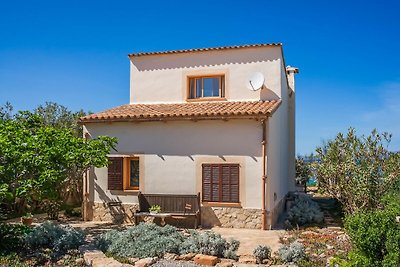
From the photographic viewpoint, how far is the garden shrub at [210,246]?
9148mm

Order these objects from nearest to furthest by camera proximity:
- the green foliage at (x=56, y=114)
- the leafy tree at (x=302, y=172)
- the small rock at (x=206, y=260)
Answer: the small rock at (x=206, y=260), the green foliage at (x=56, y=114), the leafy tree at (x=302, y=172)

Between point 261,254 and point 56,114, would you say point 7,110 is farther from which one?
point 261,254

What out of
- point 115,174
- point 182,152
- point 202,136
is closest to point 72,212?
point 115,174

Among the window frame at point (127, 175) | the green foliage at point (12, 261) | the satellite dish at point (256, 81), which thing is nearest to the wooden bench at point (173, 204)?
the window frame at point (127, 175)

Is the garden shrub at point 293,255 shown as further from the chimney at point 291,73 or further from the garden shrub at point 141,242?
the chimney at point 291,73

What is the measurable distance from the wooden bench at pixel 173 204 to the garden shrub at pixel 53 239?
11.7 feet

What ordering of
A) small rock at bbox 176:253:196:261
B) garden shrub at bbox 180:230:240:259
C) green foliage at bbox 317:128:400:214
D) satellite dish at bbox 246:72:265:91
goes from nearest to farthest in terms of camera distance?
small rock at bbox 176:253:196:261, garden shrub at bbox 180:230:240:259, green foliage at bbox 317:128:400:214, satellite dish at bbox 246:72:265:91

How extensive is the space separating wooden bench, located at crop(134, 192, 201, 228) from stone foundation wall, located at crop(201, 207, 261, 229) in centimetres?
37

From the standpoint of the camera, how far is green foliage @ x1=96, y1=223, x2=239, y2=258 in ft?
30.2

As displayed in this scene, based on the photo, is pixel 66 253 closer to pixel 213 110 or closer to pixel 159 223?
pixel 159 223

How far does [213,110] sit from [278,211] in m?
5.33

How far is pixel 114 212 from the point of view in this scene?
14.4m

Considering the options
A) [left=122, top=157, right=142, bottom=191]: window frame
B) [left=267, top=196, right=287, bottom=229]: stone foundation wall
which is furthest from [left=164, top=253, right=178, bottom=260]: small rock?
[left=122, top=157, right=142, bottom=191]: window frame

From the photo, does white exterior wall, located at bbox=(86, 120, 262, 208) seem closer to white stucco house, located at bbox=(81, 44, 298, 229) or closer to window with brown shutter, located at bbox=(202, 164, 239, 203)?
white stucco house, located at bbox=(81, 44, 298, 229)
